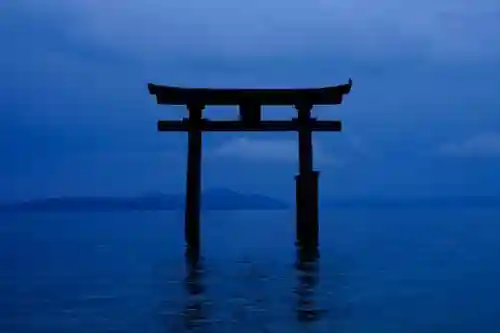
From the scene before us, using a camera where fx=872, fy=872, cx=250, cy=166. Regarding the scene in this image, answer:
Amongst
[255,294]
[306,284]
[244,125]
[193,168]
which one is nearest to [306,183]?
[244,125]

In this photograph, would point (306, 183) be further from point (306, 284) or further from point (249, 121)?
point (306, 284)

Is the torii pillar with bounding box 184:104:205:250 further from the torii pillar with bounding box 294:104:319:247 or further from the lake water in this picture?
the torii pillar with bounding box 294:104:319:247

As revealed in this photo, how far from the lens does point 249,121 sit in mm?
19047

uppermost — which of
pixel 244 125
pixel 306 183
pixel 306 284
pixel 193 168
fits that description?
pixel 244 125

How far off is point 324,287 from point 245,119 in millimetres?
4846

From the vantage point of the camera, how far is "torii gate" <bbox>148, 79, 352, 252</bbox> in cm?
1877

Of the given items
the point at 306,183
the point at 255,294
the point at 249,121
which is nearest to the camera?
the point at 255,294

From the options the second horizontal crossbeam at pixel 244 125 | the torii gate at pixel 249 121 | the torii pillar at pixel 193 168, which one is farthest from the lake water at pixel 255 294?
the second horizontal crossbeam at pixel 244 125

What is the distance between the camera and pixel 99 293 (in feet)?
50.9

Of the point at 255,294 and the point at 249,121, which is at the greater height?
the point at 249,121

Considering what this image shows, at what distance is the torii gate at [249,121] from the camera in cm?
1877

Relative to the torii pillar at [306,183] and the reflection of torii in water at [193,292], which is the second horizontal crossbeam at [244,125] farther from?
the reflection of torii in water at [193,292]

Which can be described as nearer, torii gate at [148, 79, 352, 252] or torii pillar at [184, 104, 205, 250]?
torii gate at [148, 79, 352, 252]

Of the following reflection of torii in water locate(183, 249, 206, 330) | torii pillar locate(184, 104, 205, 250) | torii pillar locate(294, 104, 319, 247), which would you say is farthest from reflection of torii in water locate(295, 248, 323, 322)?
torii pillar locate(184, 104, 205, 250)
